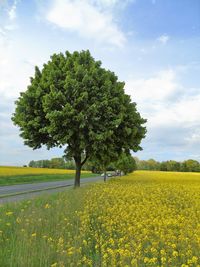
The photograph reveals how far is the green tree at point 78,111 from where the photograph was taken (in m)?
24.1

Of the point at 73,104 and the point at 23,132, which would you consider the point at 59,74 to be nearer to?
the point at 73,104

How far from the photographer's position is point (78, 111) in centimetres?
2462

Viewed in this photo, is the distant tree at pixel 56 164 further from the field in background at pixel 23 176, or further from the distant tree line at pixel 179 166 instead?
the field in background at pixel 23 176

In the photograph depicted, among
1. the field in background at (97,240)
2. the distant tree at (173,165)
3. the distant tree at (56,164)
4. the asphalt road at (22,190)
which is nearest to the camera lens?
the field in background at (97,240)

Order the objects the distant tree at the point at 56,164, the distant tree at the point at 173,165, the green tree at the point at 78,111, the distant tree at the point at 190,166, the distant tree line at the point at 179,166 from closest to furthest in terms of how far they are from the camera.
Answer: the green tree at the point at 78,111, the distant tree at the point at 190,166, the distant tree line at the point at 179,166, the distant tree at the point at 173,165, the distant tree at the point at 56,164

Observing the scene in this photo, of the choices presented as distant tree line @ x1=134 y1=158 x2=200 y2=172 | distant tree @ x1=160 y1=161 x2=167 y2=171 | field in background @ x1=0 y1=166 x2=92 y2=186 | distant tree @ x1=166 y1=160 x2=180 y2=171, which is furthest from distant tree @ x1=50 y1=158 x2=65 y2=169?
field in background @ x1=0 y1=166 x2=92 y2=186

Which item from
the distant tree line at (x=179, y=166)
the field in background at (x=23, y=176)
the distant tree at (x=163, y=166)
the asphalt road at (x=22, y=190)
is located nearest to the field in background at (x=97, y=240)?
the asphalt road at (x=22, y=190)

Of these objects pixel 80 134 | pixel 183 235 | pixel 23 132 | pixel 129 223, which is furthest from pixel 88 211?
pixel 23 132

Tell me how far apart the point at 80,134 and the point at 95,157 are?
358 cm

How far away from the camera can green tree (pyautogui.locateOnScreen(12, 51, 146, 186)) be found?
2412 cm

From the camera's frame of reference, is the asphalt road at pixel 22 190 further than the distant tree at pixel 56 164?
No

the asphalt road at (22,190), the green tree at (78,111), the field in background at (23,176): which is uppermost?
the green tree at (78,111)

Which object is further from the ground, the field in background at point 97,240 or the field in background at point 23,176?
the field in background at point 23,176

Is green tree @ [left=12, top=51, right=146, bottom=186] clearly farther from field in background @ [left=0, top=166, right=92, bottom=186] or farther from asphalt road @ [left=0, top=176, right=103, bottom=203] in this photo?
field in background @ [left=0, top=166, right=92, bottom=186]
